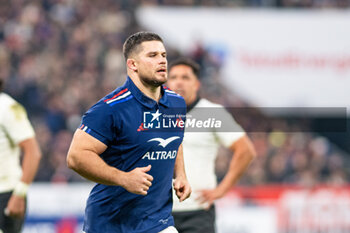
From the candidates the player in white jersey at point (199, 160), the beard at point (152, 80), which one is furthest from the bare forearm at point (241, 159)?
the beard at point (152, 80)

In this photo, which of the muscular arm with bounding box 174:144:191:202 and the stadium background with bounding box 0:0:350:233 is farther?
the stadium background with bounding box 0:0:350:233

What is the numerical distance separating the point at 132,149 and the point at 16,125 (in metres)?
2.32

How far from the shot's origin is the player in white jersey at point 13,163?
6.31m

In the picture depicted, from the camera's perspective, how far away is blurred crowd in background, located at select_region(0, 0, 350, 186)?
1373 centimetres

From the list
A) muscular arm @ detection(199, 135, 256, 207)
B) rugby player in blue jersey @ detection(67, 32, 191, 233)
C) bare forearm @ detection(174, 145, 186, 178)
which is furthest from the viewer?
muscular arm @ detection(199, 135, 256, 207)

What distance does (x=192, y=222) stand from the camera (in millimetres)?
6297

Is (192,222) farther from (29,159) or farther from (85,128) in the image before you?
(85,128)

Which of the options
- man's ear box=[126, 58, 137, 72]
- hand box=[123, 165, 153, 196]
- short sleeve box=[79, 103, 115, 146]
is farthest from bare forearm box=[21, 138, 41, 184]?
hand box=[123, 165, 153, 196]

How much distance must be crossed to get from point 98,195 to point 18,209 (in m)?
2.04

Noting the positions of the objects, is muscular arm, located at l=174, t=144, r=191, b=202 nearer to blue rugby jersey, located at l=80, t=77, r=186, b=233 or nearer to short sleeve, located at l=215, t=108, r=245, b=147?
blue rugby jersey, located at l=80, t=77, r=186, b=233

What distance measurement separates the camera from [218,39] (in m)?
18.6

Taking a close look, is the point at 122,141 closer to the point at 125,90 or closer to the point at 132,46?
the point at 125,90

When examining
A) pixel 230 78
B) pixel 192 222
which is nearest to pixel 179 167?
pixel 192 222

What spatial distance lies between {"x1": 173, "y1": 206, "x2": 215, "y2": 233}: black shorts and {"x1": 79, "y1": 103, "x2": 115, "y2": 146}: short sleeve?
7.19 feet
